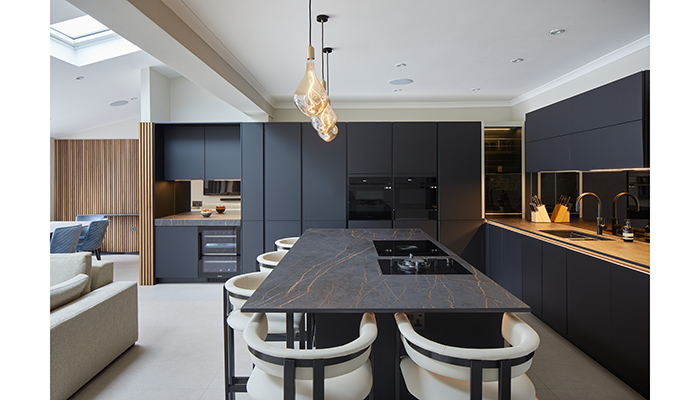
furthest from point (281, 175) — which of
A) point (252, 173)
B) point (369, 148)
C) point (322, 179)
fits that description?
point (369, 148)

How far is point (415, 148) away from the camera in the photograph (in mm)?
5230

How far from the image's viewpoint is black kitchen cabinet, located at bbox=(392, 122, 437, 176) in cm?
522

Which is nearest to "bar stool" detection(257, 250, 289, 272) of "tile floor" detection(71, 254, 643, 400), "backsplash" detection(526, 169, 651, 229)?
"tile floor" detection(71, 254, 643, 400)

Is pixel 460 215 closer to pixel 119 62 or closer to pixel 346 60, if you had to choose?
pixel 346 60

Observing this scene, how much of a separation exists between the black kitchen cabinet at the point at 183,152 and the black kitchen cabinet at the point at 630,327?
4944 mm

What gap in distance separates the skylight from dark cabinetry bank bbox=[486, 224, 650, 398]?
520 centimetres

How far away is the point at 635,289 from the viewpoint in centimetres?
240

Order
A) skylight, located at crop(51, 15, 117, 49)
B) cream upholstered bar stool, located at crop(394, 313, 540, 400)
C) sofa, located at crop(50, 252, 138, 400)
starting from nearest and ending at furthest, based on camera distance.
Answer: cream upholstered bar stool, located at crop(394, 313, 540, 400)
sofa, located at crop(50, 252, 138, 400)
skylight, located at crop(51, 15, 117, 49)

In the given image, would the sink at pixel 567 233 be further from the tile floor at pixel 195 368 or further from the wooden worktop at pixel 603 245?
the tile floor at pixel 195 368

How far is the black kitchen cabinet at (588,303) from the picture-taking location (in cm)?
270

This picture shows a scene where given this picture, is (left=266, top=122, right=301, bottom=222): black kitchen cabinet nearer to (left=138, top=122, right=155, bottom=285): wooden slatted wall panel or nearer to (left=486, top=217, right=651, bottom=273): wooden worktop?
(left=138, top=122, right=155, bottom=285): wooden slatted wall panel

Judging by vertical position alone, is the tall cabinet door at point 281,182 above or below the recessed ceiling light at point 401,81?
below

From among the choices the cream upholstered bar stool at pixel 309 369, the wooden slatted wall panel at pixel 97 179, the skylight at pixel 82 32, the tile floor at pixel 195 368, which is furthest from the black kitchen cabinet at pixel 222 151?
the cream upholstered bar stool at pixel 309 369
